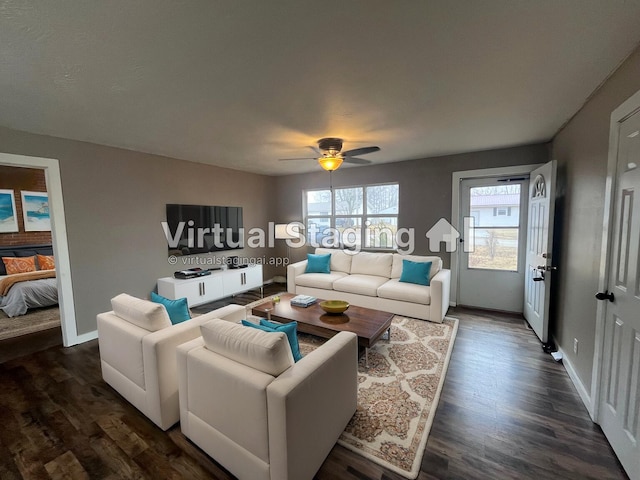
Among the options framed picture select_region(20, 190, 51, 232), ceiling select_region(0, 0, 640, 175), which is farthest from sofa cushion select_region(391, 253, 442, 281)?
framed picture select_region(20, 190, 51, 232)

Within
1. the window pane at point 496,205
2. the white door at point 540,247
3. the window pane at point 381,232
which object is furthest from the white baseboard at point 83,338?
the window pane at point 496,205

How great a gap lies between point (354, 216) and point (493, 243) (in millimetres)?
2372

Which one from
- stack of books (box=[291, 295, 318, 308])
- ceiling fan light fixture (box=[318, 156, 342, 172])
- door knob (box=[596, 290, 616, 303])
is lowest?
stack of books (box=[291, 295, 318, 308])

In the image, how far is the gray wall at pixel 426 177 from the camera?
3885 millimetres

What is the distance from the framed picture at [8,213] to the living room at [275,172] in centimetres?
A: 343

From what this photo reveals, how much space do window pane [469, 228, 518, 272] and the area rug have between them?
611 cm

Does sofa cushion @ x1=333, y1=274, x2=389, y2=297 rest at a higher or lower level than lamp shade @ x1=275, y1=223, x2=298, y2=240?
lower

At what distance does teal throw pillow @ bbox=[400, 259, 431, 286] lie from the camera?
3928 mm

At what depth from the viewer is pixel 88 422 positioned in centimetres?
198

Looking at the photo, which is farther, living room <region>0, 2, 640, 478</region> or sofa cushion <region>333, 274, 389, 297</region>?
sofa cushion <region>333, 274, 389, 297</region>

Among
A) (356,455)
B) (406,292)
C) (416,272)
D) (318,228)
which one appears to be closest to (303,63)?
(356,455)

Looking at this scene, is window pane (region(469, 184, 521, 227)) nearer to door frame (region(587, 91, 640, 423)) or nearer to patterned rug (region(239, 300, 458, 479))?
patterned rug (region(239, 300, 458, 479))

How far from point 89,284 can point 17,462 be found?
7.07 feet

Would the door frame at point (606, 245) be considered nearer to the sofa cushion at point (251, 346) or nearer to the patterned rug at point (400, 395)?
the patterned rug at point (400, 395)
